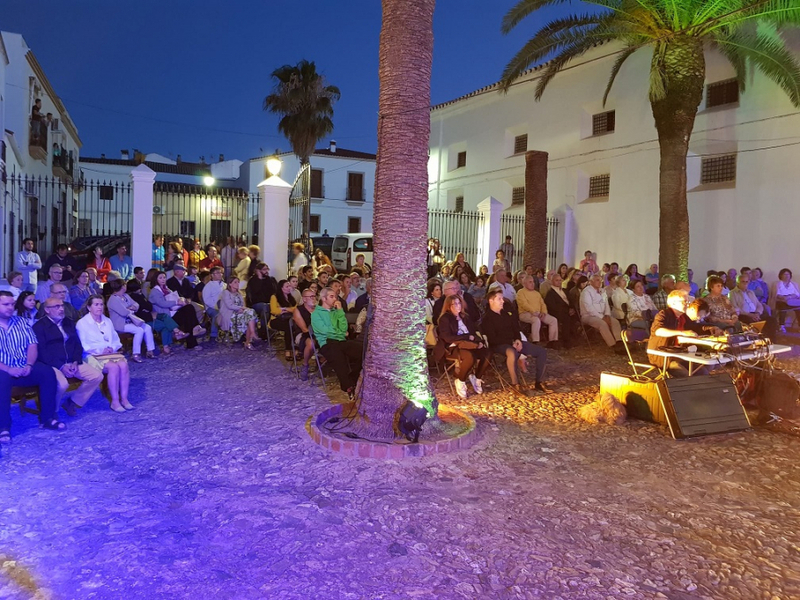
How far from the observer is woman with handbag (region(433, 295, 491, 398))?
8250 mm

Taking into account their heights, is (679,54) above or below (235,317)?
above

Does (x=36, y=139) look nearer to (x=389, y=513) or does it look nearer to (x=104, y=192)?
(x=104, y=192)

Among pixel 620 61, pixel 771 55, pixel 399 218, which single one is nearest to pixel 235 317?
pixel 399 218

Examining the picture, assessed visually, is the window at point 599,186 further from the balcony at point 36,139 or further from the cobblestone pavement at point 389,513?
the balcony at point 36,139

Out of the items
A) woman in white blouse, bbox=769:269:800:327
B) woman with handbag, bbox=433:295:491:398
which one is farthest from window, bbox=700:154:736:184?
woman with handbag, bbox=433:295:491:398

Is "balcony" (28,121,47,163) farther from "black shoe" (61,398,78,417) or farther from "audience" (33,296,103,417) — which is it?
"black shoe" (61,398,78,417)

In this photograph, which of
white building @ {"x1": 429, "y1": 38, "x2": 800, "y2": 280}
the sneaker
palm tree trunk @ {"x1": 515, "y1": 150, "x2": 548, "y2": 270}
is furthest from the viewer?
palm tree trunk @ {"x1": 515, "y1": 150, "x2": 548, "y2": 270}

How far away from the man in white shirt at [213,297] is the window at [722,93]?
A: 521 inches

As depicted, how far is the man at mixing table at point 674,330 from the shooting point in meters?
7.95

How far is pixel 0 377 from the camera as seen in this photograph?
6113 millimetres

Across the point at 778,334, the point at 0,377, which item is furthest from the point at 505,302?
the point at 778,334

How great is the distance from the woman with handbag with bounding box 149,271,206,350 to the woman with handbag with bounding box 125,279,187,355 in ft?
0.33

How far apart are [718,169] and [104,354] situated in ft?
51.5

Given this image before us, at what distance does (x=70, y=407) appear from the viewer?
278 inches
